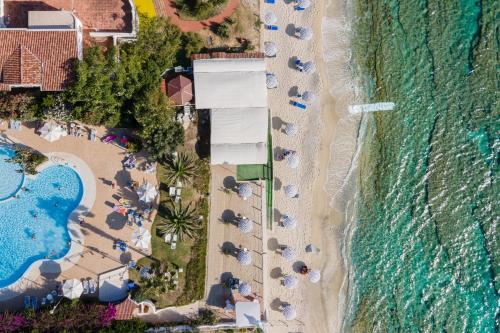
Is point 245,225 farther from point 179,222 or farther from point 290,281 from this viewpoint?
point 290,281

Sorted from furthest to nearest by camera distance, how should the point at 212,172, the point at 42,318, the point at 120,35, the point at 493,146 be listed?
the point at 493,146
the point at 212,172
the point at 120,35
the point at 42,318

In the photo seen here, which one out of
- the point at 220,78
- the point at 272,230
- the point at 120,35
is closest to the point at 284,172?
the point at 272,230

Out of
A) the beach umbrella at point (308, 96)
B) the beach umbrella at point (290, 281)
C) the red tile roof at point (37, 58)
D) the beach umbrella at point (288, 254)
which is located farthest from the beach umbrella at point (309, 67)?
the red tile roof at point (37, 58)

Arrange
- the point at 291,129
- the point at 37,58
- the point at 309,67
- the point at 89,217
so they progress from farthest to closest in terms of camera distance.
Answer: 1. the point at 309,67
2. the point at 291,129
3. the point at 89,217
4. the point at 37,58

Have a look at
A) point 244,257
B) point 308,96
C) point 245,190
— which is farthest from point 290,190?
point 308,96

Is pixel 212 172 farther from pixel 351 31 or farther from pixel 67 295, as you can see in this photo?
pixel 351 31

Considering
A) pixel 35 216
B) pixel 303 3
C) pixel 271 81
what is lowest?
pixel 35 216

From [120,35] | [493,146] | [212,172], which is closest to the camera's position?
[120,35]
